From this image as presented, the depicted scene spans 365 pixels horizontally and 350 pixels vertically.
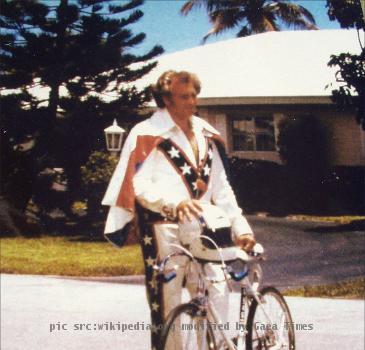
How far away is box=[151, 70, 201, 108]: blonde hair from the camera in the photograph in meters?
3.17

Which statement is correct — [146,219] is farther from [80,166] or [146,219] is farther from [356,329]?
[356,329]

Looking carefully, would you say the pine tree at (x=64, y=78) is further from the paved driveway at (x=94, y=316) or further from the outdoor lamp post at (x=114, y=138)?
the paved driveway at (x=94, y=316)

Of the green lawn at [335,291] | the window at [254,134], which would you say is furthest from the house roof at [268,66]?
the green lawn at [335,291]

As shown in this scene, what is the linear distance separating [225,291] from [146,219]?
528 millimetres

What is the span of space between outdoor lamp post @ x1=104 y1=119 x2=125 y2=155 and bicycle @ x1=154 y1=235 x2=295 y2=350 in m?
0.84

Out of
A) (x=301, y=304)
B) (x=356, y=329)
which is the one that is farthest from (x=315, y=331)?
(x=301, y=304)

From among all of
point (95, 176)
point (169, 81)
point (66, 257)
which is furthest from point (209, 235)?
point (66, 257)

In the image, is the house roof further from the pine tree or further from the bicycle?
the bicycle

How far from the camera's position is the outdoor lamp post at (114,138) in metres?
4.10

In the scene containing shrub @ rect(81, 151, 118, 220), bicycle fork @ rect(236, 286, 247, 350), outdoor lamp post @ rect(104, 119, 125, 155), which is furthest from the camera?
shrub @ rect(81, 151, 118, 220)

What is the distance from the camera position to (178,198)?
3.23 meters

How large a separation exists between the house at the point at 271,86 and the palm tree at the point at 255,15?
854 mm

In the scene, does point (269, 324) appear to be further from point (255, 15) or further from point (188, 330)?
point (255, 15)

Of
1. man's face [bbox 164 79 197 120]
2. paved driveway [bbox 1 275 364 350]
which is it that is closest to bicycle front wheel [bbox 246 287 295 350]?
man's face [bbox 164 79 197 120]
